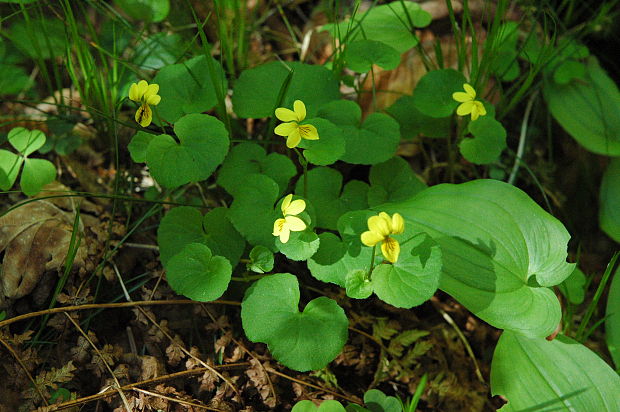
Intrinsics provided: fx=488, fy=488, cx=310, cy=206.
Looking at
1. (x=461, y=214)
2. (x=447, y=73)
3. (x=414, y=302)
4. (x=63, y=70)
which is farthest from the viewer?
(x=63, y=70)

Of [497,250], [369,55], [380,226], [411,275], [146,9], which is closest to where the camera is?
[380,226]

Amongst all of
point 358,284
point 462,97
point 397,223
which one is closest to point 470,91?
point 462,97

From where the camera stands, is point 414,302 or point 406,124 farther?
point 406,124

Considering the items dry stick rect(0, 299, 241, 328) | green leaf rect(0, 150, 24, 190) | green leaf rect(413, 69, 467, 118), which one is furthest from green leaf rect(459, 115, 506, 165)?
green leaf rect(0, 150, 24, 190)

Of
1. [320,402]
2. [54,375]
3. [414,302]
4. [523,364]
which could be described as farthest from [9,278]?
[523,364]

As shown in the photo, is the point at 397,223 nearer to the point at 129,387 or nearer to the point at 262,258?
the point at 262,258

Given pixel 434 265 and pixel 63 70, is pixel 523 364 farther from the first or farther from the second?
pixel 63 70
